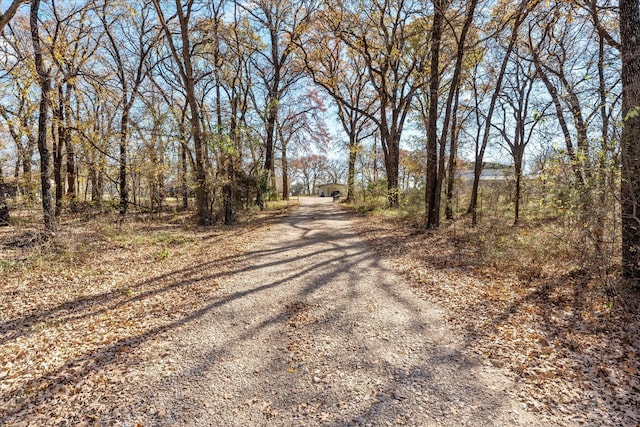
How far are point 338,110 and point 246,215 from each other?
11.6 meters

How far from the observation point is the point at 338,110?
22359 mm

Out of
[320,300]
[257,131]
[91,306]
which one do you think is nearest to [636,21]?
[320,300]

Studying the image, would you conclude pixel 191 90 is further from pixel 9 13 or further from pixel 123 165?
pixel 9 13

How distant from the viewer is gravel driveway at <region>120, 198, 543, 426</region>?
261cm

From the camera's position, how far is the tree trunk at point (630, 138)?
3.51 meters

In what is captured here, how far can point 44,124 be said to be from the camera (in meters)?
8.66

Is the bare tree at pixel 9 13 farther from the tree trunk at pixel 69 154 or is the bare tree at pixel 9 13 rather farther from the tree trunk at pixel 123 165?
the tree trunk at pixel 123 165

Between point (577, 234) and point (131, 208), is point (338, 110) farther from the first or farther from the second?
point (577, 234)

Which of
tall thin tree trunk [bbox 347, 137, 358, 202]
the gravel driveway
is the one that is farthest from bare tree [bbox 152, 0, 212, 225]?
tall thin tree trunk [bbox 347, 137, 358, 202]

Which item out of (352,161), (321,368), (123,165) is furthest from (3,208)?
(352,161)

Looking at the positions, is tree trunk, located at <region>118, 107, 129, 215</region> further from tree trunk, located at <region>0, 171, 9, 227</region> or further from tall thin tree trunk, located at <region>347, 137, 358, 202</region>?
tall thin tree trunk, located at <region>347, 137, 358, 202</region>

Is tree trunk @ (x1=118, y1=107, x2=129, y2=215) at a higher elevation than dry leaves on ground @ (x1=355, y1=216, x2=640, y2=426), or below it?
higher

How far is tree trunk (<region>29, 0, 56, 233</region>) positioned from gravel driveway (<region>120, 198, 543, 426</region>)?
6.49 m

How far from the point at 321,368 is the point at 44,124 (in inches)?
414
